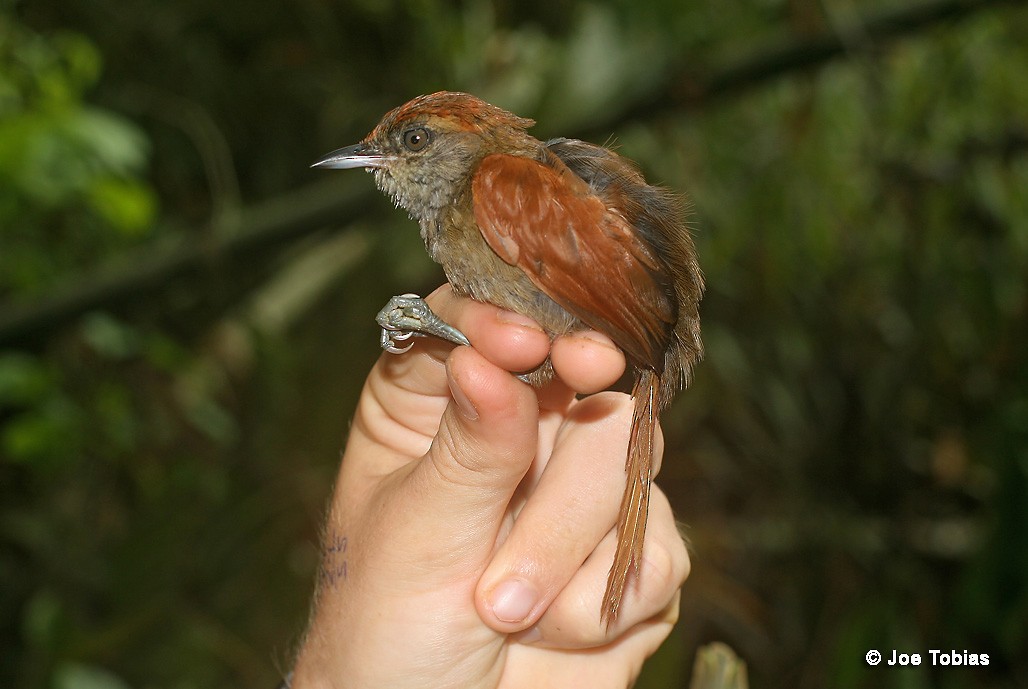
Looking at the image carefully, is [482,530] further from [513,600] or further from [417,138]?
[417,138]

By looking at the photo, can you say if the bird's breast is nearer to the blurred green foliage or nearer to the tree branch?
the tree branch

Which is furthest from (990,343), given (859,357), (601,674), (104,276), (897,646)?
(104,276)

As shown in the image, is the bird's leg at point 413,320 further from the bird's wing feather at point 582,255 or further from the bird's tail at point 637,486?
the bird's tail at point 637,486

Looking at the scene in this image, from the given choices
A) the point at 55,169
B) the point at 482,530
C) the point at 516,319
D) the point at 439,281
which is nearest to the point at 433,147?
the point at 516,319

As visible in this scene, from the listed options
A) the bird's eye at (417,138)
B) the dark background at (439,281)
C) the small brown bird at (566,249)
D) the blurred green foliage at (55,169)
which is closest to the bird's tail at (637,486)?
the small brown bird at (566,249)

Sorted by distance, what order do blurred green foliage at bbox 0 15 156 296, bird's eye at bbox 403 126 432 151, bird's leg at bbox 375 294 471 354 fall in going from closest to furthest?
bird's leg at bbox 375 294 471 354
bird's eye at bbox 403 126 432 151
blurred green foliage at bbox 0 15 156 296

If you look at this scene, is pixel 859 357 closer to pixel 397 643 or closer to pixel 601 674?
pixel 601 674

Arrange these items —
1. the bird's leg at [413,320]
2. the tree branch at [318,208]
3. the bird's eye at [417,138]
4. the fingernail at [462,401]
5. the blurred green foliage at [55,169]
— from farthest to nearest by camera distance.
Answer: the tree branch at [318,208] → the blurred green foliage at [55,169] → the bird's eye at [417,138] → the bird's leg at [413,320] → the fingernail at [462,401]

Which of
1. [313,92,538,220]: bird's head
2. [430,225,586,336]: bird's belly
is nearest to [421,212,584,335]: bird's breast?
[430,225,586,336]: bird's belly
